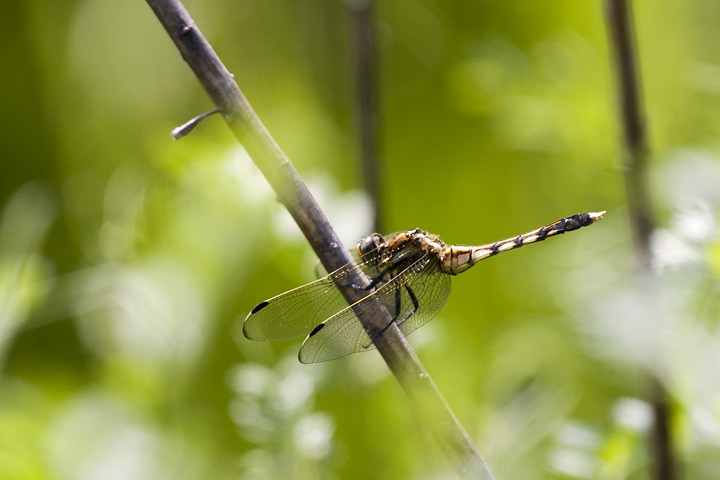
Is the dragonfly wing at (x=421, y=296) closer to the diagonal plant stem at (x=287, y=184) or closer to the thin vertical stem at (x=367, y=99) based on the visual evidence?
the thin vertical stem at (x=367, y=99)

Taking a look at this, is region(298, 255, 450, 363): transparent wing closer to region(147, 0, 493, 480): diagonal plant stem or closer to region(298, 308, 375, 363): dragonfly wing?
region(298, 308, 375, 363): dragonfly wing

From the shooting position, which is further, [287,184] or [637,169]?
[637,169]

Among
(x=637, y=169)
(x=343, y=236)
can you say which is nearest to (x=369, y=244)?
(x=343, y=236)

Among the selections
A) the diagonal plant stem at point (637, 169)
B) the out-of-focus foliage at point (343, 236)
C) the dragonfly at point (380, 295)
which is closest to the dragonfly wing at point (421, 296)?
the dragonfly at point (380, 295)

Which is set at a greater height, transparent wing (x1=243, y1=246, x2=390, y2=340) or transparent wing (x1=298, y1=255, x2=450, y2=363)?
transparent wing (x1=243, y1=246, x2=390, y2=340)

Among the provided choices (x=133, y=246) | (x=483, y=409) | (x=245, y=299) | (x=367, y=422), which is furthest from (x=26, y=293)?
(x=483, y=409)

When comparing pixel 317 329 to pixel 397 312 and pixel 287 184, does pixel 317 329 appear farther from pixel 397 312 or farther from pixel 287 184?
pixel 287 184

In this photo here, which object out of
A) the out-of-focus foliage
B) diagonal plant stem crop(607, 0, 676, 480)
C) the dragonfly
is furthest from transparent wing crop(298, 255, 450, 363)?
diagonal plant stem crop(607, 0, 676, 480)
